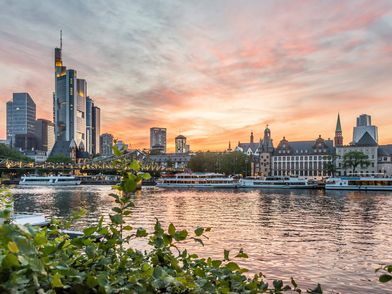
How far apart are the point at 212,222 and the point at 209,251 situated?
15714 millimetres

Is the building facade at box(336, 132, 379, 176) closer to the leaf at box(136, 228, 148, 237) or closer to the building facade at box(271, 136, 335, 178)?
the building facade at box(271, 136, 335, 178)

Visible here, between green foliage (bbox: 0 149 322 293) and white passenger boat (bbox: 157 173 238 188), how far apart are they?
126417 mm

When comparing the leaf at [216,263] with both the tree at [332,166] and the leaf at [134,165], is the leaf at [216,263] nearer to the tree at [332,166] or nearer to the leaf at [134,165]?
the leaf at [134,165]

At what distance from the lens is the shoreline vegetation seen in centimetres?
286

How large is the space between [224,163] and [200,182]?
5082 centimetres

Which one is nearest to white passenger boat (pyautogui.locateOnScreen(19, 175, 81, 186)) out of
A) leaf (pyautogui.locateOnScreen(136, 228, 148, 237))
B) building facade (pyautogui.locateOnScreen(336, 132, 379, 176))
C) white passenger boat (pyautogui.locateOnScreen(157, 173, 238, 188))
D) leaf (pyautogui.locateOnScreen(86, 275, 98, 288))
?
white passenger boat (pyautogui.locateOnScreen(157, 173, 238, 188))

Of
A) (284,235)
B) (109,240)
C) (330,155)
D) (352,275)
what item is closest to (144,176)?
(109,240)

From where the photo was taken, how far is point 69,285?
3.39m

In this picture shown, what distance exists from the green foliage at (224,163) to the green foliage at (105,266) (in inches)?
7098

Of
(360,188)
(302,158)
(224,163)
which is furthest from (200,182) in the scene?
(302,158)

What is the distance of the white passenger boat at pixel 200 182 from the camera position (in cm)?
13212

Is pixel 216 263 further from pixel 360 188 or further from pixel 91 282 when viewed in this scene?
pixel 360 188

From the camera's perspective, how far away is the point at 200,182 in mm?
136875

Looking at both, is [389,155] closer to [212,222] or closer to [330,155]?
[330,155]
